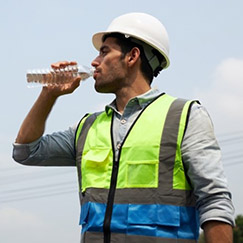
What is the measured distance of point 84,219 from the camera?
4.76m

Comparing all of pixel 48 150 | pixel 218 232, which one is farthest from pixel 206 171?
pixel 48 150

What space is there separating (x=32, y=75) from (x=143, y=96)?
91cm

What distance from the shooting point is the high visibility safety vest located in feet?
14.8

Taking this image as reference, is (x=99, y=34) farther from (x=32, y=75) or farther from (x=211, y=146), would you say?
(x=211, y=146)

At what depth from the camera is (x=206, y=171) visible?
14.8 feet

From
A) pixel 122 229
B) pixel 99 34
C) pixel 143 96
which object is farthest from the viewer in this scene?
pixel 99 34

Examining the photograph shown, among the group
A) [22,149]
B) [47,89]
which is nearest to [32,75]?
[47,89]

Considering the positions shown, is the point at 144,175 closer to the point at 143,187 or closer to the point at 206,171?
the point at 143,187

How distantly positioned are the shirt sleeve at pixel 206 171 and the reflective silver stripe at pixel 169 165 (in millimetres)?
78

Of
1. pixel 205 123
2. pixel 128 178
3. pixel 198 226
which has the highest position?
pixel 205 123

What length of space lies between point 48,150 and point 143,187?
3.38 feet

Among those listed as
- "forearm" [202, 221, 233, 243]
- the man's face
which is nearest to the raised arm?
the man's face

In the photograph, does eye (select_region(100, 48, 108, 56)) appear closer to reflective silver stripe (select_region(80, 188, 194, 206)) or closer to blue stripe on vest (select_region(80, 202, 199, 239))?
reflective silver stripe (select_region(80, 188, 194, 206))

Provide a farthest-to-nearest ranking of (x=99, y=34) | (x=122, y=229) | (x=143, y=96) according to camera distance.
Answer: (x=99, y=34) → (x=143, y=96) → (x=122, y=229)
